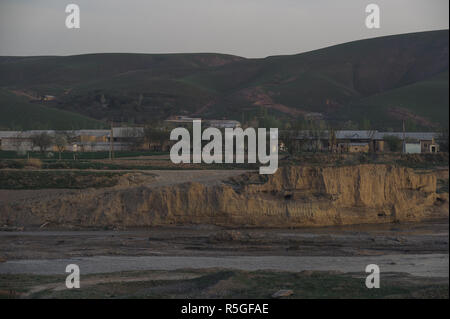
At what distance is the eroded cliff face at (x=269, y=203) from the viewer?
23.8 meters

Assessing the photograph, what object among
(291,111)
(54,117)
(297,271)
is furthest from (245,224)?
(291,111)

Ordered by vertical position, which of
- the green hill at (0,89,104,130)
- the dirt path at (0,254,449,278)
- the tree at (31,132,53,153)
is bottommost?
the dirt path at (0,254,449,278)

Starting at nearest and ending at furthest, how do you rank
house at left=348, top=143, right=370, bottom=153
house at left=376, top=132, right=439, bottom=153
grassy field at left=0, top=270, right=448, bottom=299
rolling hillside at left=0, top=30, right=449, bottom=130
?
grassy field at left=0, top=270, right=448, bottom=299, house at left=376, top=132, right=439, bottom=153, house at left=348, top=143, right=370, bottom=153, rolling hillside at left=0, top=30, right=449, bottom=130

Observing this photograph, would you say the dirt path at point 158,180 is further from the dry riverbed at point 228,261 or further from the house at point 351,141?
the house at point 351,141

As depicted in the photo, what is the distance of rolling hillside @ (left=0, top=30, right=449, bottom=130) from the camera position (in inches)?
4107

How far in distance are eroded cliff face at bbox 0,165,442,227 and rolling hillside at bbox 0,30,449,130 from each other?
198 ft

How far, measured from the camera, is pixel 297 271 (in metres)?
15.2

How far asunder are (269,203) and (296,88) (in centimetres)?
10714

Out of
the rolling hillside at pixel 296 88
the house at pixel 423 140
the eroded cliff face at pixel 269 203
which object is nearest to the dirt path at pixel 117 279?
the eroded cliff face at pixel 269 203

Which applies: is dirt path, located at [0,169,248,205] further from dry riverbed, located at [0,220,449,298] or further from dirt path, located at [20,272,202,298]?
dirt path, located at [20,272,202,298]

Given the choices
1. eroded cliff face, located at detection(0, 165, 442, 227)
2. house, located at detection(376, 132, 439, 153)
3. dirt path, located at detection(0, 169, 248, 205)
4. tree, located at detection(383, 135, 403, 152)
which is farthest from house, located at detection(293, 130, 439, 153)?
eroded cliff face, located at detection(0, 165, 442, 227)

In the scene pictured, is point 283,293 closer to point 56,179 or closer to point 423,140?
point 56,179

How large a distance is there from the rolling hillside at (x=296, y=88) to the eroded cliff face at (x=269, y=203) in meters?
60.4

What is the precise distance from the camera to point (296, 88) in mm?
129250
